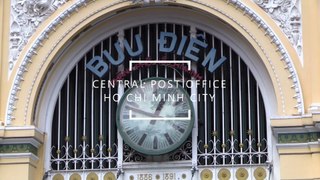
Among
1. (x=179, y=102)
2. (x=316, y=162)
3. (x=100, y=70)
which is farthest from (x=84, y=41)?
(x=316, y=162)

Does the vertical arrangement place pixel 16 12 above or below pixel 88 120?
above

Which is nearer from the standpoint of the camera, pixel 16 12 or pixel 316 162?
pixel 316 162

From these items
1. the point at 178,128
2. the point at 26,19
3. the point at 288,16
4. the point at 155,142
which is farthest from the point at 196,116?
the point at 26,19

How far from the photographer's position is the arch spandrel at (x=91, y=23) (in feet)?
68.0

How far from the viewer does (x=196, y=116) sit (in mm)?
21359

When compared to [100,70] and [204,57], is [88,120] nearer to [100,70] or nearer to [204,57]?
[100,70]

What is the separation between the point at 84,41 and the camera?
2195 centimetres

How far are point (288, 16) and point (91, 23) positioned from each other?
4111 millimetres

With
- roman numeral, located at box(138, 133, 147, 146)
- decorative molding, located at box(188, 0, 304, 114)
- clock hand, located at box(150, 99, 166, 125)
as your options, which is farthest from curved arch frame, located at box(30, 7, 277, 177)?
roman numeral, located at box(138, 133, 147, 146)

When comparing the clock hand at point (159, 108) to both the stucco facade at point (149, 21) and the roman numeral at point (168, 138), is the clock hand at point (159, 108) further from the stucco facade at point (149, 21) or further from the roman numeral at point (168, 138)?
the stucco facade at point (149, 21)

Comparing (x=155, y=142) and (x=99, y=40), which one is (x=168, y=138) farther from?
(x=99, y=40)

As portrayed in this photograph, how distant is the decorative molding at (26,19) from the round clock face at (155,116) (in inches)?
94.0

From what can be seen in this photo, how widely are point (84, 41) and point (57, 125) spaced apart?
1.88 meters

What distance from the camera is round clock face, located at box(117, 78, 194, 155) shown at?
21.0 m
